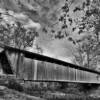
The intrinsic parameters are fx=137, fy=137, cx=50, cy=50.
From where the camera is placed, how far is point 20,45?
31.2 metres

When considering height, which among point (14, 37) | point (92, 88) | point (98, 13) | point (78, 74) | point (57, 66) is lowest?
point (92, 88)

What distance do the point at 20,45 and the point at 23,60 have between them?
2147 cm

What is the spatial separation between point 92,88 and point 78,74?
7986 millimetres

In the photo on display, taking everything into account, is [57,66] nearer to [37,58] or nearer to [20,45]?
[37,58]

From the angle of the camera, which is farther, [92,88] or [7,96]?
[92,88]

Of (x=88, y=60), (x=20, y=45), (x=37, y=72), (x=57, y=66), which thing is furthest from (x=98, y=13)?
(x=88, y=60)

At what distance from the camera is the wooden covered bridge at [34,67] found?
31.7 feet

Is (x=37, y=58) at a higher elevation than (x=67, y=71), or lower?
higher

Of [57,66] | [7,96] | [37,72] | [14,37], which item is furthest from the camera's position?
[14,37]

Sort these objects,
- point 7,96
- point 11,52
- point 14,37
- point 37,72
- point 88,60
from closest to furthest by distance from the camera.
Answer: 1. point 7,96
2. point 11,52
3. point 37,72
4. point 14,37
5. point 88,60

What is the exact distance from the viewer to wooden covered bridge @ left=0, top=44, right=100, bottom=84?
31.7 ft

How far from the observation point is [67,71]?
49.8 ft

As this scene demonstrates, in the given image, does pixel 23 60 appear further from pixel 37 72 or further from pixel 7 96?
pixel 7 96

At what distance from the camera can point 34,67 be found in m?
11.2
